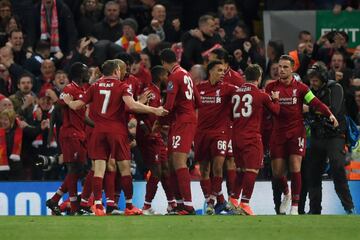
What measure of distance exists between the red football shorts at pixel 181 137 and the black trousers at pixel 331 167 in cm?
256

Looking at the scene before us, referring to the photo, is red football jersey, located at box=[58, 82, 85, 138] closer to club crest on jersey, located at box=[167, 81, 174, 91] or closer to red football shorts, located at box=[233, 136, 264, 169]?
club crest on jersey, located at box=[167, 81, 174, 91]

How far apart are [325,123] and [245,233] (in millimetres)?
5065

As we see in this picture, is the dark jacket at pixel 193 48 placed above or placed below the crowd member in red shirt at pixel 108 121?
above

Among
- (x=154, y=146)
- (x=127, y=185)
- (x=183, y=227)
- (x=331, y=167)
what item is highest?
(x=154, y=146)

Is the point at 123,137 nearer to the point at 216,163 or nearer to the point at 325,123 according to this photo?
the point at 216,163

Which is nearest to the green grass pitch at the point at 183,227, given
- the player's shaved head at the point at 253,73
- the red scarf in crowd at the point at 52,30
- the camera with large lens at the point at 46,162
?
the player's shaved head at the point at 253,73

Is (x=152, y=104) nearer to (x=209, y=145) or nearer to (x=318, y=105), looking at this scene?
(x=209, y=145)

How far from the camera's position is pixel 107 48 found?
23.4 m

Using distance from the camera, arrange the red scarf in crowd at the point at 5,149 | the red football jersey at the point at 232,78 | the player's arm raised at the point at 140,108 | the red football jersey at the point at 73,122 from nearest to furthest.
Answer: the player's arm raised at the point at 140,108, the red football jersey at the point at 232,78, the red football jersey at the point at 73,122, the red scarf in crowd at the point at 5,149

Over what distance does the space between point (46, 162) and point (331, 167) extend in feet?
16.0

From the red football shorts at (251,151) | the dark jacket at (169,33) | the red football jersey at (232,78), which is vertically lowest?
the red football shorts at (251,151)

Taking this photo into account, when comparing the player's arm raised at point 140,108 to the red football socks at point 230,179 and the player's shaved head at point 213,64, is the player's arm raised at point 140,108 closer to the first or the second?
the player's shaved head at point 213,64

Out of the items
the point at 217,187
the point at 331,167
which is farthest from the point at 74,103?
the point at 331,167

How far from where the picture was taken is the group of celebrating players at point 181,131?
18.0 metres
